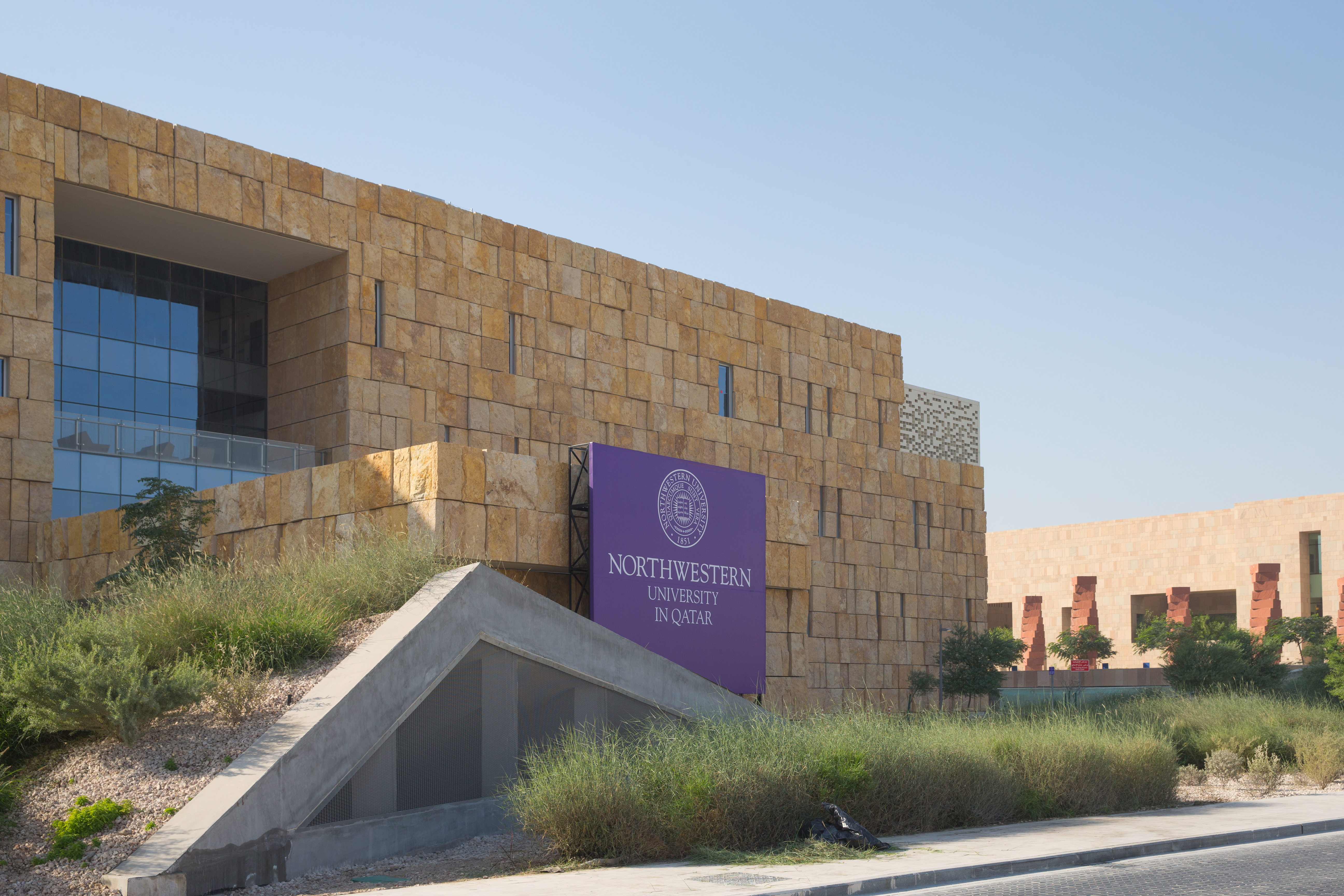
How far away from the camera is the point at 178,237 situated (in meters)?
29.9

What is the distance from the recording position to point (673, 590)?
74.8 feet

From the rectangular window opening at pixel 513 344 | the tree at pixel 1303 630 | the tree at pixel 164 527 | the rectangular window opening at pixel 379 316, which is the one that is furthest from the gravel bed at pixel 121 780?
the tree at pixel 1303 630

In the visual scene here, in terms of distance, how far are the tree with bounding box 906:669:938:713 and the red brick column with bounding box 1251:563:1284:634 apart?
38677mm

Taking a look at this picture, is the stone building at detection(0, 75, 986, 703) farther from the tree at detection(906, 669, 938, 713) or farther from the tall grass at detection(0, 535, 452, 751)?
the tall grass at detection(0, 535, 452, 751)

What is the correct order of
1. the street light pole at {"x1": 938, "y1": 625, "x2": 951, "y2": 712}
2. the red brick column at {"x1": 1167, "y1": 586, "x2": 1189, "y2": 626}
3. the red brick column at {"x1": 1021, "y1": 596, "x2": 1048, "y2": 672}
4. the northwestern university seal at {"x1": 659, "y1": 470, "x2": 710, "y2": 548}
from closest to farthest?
the northwestern university seal at {"x1": 659, "y1": 470, "x2": 710, "y2": 548}
the street light pole at {"x1": 938, "y1": 625, "x2": 951, "y2": 712}
the red brick column at {"x1": 1167, "y1": 586, "x2": 1189, "y2": 626}
the red brick column at {"x1": 1021, "y1": 596, "x2": 1048, "y2": 672}

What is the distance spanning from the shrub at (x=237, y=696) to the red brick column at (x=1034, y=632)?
7193 cm

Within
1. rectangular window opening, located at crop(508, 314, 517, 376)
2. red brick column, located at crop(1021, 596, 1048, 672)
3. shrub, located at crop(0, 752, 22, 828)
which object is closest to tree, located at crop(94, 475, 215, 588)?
shrub, located at crop(0, 752, 22, 828)

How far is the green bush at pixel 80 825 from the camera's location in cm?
1073

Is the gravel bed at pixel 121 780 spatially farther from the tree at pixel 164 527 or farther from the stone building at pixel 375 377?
the stone building at pixel 375 377

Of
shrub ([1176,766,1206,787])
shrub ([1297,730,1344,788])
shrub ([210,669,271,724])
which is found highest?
shrub ([210,669,271,724])

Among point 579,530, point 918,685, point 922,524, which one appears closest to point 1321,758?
point 579,530

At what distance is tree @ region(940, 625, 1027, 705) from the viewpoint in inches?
1713

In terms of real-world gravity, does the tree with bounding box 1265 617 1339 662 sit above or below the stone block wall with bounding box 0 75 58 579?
below

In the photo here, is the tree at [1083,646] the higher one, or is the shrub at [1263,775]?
the shrub at [1263,775]
